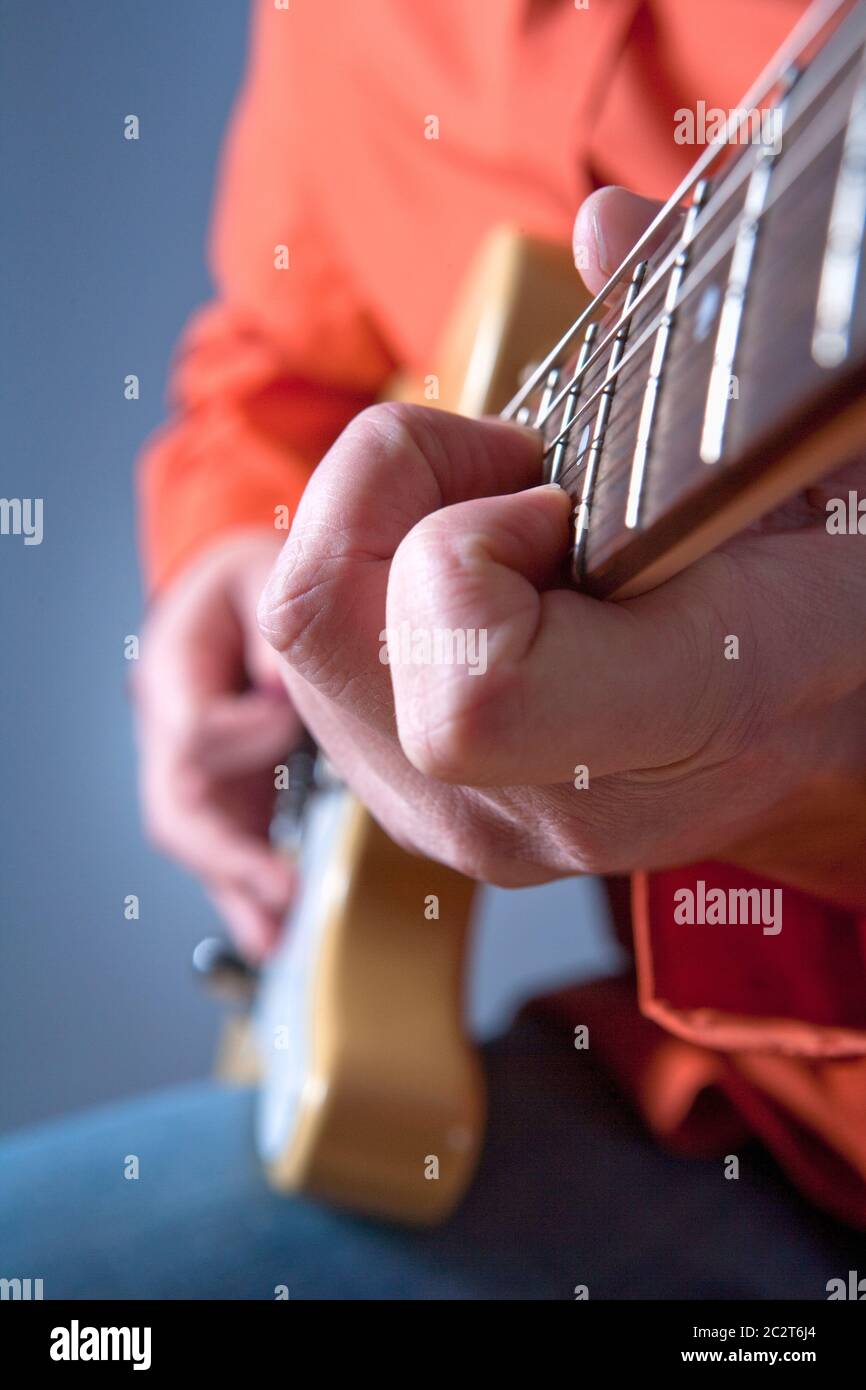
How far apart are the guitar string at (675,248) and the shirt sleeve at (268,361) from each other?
435 millimetres

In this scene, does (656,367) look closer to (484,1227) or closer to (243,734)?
(484,1227)

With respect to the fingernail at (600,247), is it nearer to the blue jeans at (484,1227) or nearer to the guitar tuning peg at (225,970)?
the blue jeans at (484,1227)

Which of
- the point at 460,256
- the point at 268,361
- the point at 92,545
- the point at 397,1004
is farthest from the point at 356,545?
the point at 92,545

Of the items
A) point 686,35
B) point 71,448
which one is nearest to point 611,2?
point 686,35

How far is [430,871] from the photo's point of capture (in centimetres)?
50

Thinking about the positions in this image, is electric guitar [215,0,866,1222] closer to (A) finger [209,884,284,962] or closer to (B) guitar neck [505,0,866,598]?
(B) guitar neck [505,0,866,598]

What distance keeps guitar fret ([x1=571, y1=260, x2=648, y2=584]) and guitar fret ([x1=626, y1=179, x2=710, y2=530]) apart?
0.02 m

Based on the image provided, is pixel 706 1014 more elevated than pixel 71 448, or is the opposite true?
pixel 71 448

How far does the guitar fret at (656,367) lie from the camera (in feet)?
0.61

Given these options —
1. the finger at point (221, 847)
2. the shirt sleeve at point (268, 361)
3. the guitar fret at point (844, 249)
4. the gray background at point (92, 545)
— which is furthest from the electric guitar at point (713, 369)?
the gray background at point (92, 545)

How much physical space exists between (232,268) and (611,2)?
38 cm
